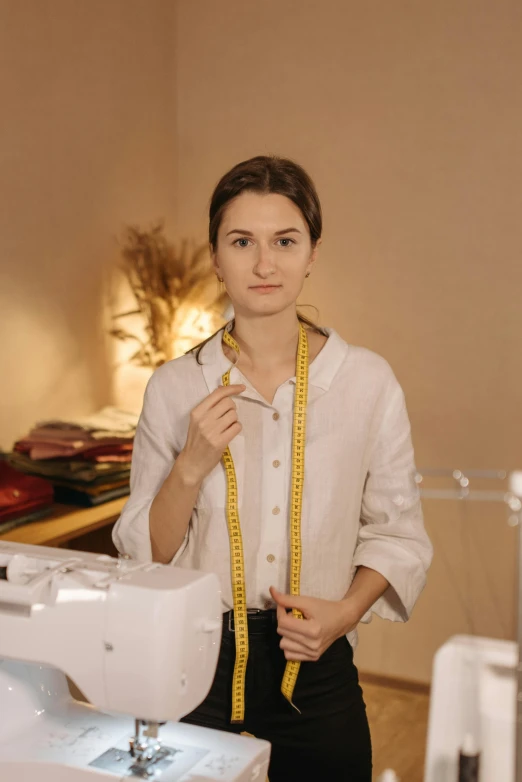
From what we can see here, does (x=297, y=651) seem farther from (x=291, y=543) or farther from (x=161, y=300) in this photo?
(x=161, y=300)

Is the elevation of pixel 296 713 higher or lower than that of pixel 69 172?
lower

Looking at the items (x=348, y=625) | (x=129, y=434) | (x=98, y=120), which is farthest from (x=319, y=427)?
(x=98, y=120)

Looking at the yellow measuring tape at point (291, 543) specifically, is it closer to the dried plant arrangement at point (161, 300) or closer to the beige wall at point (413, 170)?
the beige wall at point (413, 170)

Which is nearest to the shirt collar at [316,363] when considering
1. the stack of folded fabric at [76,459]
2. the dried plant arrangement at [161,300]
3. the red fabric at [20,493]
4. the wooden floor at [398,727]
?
the wooden floor at [398,727]

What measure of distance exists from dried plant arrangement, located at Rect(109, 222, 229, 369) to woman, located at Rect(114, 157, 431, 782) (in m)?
1.95

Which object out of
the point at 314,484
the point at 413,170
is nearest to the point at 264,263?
the point at 314,484

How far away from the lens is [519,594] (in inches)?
42.0

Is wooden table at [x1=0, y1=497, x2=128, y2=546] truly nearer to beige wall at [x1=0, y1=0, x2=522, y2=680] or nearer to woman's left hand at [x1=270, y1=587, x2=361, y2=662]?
beige wall at [x1=0, y1=0, x2=522, y2=680]

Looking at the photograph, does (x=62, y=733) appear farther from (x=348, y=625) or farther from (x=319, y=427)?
(x=319, y=427)

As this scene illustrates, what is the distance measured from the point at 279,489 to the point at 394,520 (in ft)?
0.71

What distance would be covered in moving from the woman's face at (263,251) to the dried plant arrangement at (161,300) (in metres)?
2.00

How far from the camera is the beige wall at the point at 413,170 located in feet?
11.0

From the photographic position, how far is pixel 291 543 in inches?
64.8

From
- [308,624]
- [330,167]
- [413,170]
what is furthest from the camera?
[330,167]
